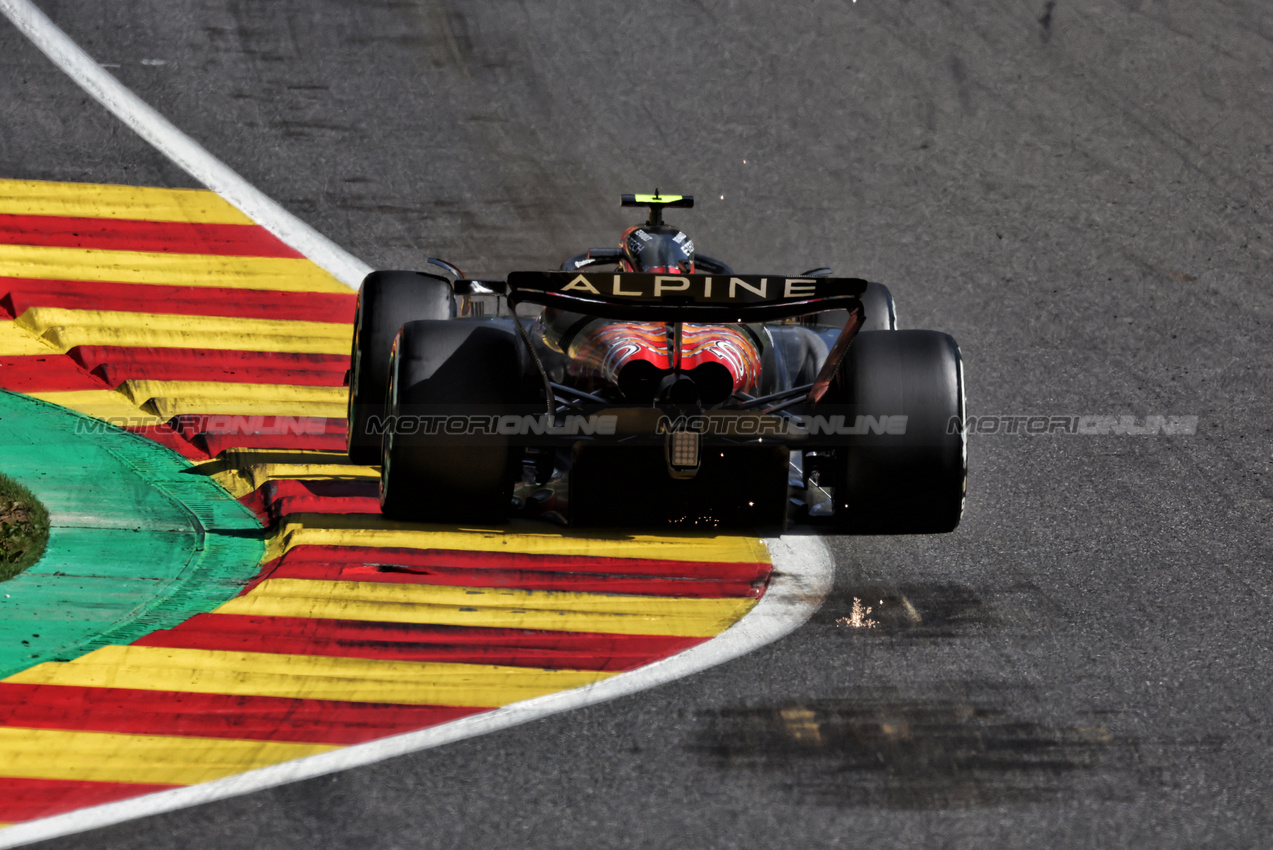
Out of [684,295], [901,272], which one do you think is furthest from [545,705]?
[901,272]

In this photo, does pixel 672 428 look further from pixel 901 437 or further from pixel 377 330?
pixel 377 330

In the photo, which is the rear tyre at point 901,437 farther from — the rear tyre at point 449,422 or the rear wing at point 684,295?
the rear tyre at point 449,422

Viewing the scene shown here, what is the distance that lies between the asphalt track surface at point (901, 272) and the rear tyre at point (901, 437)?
13.7 inches

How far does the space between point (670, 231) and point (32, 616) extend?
354 centimetres

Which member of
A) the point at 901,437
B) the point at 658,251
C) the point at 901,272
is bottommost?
the point at 901,437

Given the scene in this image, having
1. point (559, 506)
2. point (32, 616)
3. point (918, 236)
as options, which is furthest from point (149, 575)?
point (918, 236)

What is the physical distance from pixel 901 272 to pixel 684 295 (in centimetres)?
534

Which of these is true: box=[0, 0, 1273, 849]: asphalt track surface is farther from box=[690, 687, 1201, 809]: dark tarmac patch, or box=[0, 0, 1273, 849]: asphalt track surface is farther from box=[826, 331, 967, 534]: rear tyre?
box=[826, 331, 967, 534]: rear tyre

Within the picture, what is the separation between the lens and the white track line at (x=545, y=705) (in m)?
4.58

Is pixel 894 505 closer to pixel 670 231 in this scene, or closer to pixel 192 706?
pixel 670 231

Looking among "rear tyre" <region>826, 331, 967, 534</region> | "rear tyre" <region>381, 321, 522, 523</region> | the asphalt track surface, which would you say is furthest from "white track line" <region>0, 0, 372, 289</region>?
"rear tyre" <region>826, 331, 967, 534</region>

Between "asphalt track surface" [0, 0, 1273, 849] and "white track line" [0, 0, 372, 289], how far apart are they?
183 mm

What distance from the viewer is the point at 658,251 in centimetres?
714

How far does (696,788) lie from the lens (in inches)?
189
